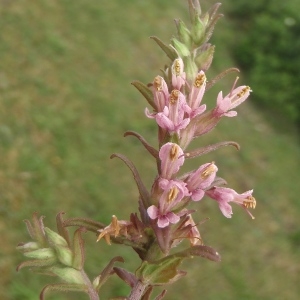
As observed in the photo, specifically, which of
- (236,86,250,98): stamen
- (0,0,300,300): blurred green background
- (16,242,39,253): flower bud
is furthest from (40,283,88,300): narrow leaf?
(0,0,300,300): blurred green background

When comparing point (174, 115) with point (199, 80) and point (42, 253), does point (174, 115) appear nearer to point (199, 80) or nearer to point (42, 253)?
point (199, 80)

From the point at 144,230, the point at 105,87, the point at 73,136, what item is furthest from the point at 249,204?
the point at 105,87

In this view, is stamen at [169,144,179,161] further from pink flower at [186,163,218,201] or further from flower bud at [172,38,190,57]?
flower bud at [172,38,190,57]

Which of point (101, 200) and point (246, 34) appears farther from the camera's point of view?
point (246, 34)

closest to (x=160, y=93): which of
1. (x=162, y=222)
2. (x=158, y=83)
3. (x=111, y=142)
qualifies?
(x=158, y=83)

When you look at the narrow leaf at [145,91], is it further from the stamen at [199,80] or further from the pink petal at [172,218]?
the pink petal at [172,218]

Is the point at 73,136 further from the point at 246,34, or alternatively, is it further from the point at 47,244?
the point at 246,34
